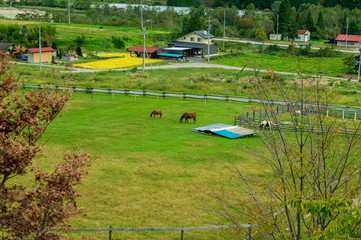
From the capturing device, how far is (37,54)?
75188 millimetres

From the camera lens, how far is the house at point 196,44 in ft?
293

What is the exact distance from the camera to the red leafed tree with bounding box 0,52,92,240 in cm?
961

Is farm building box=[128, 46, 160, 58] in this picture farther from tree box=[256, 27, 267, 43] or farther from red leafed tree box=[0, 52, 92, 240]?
red leafed tree box=[0, 52, 92, 240]

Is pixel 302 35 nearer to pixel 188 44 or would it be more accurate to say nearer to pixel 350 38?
pixel 350 38

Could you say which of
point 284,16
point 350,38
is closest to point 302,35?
point 284,16

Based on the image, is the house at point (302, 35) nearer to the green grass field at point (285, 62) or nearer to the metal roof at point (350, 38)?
the metal roof at point (350, 38)

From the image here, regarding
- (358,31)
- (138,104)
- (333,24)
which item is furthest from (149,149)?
(333,24)

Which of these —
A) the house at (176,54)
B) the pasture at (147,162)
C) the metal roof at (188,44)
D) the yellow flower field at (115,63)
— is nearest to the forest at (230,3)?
the metal roof at (188,44)

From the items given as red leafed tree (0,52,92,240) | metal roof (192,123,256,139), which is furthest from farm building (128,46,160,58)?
red leafed tree (0,52,92,240)

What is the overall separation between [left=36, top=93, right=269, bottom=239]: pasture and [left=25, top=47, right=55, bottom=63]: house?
115 feet

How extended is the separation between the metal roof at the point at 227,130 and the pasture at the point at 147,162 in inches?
21.1

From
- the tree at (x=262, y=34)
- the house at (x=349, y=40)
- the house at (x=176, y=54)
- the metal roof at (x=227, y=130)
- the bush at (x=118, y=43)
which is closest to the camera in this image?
the metal roof at (x=227, y=130)

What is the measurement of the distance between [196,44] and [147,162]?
2647 inches

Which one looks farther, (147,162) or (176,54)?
(176,54)
